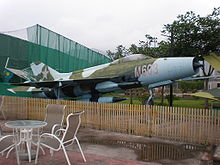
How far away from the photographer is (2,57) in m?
16.7

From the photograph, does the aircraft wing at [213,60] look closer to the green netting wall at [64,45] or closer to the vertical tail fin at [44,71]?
the vertical tail fin at [44,71]

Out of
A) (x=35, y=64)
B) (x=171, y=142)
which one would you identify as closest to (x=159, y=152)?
(x=171, y=142)

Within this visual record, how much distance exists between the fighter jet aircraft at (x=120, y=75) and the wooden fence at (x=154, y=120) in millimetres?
2922

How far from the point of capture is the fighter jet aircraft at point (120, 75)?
33.5 feet

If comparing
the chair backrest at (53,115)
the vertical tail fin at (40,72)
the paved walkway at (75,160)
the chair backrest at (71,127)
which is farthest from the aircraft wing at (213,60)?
the vertical tail fin at (40,72)

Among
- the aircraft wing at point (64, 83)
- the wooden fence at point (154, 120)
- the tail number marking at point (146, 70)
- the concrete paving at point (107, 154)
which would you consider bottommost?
the concrete paving at point (107, 154)

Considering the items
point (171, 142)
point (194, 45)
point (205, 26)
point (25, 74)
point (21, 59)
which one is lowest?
point (171, 142)

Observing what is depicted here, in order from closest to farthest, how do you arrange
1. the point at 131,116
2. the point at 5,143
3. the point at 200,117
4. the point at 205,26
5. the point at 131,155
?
the point at 5,143 < the point at 131,155 < the point at 200,117 < the point at 131,116 < the point at 205,26

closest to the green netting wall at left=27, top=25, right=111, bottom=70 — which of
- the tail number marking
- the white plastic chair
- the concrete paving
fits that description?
the tail number marking

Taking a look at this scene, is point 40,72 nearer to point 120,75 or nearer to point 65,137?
point 120,75

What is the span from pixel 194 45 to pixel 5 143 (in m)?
17.9

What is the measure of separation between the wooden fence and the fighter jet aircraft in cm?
292

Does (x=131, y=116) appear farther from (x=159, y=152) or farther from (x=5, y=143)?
(x=5, y=143)

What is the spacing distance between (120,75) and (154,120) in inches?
178
